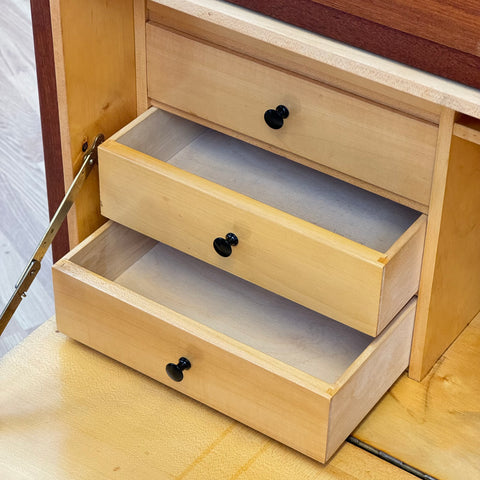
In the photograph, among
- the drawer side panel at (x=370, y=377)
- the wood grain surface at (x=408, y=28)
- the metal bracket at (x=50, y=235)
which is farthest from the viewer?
the metal bracket at (x=50, y=235)

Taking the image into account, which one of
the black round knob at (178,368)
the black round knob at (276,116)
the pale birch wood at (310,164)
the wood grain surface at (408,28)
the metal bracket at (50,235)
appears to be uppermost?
the wood grain surface at (408,28)

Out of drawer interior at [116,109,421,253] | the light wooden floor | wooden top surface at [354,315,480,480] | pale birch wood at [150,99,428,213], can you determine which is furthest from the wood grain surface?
the light wooden floor

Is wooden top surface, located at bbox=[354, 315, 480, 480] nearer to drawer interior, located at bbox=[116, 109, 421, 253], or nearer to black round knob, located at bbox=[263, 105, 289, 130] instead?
drawer interior, located at bbox=[116, 109, 421, 253]

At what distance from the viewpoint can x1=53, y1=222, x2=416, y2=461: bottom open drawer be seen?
132 cm

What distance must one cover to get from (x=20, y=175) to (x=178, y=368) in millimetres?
879

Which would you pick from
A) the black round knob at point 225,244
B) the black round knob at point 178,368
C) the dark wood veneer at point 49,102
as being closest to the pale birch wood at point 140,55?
the dark wood veneer at point 49,102

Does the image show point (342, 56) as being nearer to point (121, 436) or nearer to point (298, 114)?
point (298, 114)

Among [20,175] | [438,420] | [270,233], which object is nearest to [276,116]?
[270,233]

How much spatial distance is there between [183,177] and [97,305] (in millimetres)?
192

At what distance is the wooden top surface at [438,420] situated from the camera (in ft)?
4.48

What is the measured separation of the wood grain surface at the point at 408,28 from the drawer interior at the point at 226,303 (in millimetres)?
434

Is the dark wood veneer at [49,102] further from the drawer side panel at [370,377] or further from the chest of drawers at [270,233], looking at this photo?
the drawer side panel at [370,377]

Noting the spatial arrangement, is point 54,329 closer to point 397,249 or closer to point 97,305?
point 97,305

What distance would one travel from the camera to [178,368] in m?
1.38
